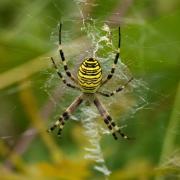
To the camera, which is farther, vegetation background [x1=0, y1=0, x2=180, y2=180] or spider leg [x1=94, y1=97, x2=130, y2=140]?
spider leg [x1=94, y1=97, x2=130, y2=140]

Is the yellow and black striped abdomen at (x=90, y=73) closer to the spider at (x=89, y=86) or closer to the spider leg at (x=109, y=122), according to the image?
the spider at (x=89, y=86)

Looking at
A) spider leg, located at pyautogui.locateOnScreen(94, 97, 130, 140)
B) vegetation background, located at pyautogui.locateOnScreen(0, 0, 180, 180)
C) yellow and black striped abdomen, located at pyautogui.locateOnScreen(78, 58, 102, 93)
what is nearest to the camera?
yellow and black striped abdomen, located at pyautogui.locateOnScreen(78, 58, 102, 93)

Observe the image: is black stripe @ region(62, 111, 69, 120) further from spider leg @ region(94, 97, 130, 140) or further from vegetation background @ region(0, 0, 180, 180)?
spider leg @ region(94, 97, 130, 140)

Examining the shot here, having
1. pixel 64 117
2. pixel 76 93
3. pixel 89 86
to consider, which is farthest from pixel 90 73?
pixel 64 117

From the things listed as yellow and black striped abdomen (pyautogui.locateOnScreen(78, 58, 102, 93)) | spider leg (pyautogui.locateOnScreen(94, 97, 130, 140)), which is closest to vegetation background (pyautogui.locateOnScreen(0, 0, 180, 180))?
spider leg (pyautogui.locateOnScreen(94, 97, 130, 140))

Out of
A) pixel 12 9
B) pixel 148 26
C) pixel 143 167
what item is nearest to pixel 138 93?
pixel 148 26
